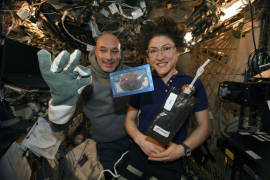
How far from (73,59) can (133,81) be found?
37cm

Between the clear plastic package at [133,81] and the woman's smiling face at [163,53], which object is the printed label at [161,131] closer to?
the clear plastic package at [133,81]

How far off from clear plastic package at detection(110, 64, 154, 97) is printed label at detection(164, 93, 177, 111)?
0.11 m

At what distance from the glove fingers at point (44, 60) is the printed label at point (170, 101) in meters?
0.69

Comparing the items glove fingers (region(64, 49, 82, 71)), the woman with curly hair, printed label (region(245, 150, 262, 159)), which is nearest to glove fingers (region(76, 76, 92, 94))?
glove fingers (region(64, 49, 82, 71))

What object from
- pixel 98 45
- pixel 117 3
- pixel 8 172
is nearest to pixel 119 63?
pixel 98 45

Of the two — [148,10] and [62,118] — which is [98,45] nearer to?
[148,10]

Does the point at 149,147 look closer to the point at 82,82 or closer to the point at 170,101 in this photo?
the point at 170,101

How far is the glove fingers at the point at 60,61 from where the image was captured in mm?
608

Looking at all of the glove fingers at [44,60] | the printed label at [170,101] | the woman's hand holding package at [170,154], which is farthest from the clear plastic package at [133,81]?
the woman's hand holding package at [170,154]

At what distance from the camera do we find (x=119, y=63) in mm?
1453

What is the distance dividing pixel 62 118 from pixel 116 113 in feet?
2.19

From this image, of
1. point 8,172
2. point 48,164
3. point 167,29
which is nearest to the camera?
point 8,172

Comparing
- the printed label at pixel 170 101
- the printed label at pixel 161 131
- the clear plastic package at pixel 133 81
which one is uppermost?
the clear plastic package at pixel 133 81

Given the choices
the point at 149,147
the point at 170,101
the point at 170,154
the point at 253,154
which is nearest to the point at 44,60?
Answer: the point at 170,101
